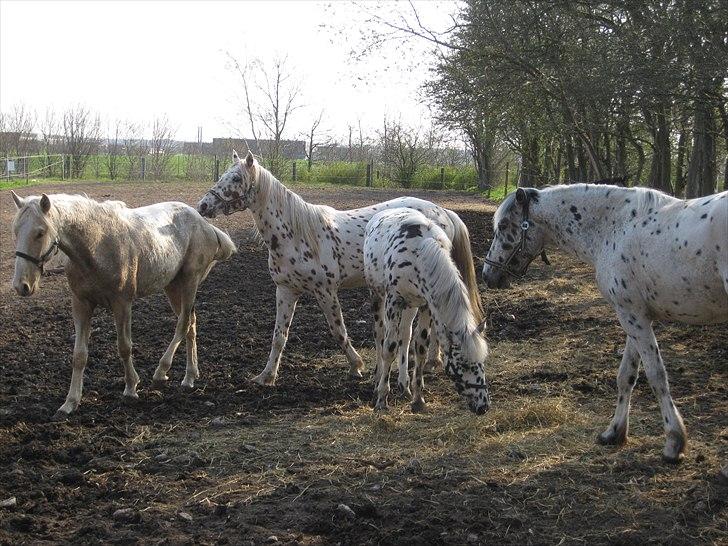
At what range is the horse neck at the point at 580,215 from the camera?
527 centimetres

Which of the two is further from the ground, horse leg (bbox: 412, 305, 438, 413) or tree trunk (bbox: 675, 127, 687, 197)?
tree trunk (bbox: 675, 127, 687, 197)

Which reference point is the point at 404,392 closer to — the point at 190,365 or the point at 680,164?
the point at 190,365

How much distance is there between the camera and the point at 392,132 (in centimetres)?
3841

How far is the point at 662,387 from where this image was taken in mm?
4949

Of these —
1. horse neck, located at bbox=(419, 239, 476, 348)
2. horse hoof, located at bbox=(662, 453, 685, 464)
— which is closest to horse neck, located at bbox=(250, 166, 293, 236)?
horse neck, located at bbox=(419, 239, 476, 348)

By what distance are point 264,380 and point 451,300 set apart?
250 centimetres

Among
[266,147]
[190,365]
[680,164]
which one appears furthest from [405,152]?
[190,365]

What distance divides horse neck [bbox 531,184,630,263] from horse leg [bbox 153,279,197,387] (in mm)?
3687

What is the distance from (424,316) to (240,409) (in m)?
A: 1.80

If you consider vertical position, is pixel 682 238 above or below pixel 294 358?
above

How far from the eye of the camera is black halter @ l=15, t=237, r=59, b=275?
591 cm

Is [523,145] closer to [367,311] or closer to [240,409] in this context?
[367,311]

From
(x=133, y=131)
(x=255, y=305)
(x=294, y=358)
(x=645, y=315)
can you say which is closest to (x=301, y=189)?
(x=133, y=131)

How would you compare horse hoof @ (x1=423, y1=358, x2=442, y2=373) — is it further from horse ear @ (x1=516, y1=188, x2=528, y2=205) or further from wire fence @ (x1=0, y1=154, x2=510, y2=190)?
wire fence @ (x1=0, y1=154, x2=510, y2=190)
